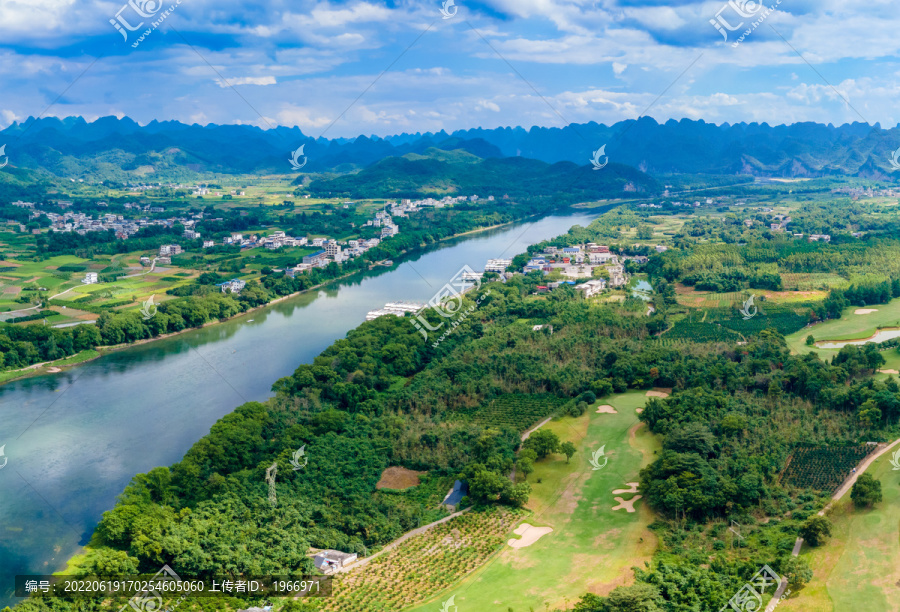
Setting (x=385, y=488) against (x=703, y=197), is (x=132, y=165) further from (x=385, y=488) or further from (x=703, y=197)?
(x=385, y=488)

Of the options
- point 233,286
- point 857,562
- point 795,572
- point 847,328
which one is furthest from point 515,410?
point 233,286

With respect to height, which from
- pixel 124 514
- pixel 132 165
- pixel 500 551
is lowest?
pixel 500 551

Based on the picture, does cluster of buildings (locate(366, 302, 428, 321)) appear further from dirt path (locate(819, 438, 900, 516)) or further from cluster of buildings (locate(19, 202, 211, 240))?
cluster of buildings (locate(19, 202, 211, 240))

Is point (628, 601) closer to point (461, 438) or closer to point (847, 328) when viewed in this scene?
point (461, 438)

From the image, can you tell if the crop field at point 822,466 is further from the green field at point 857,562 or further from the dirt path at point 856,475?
the green field at point 857,562

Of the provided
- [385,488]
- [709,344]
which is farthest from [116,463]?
[709,344]

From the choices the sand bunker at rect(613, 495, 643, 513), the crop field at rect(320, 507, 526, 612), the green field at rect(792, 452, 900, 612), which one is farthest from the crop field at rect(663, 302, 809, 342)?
the crop field at rect(320, 507, 526, 612)
